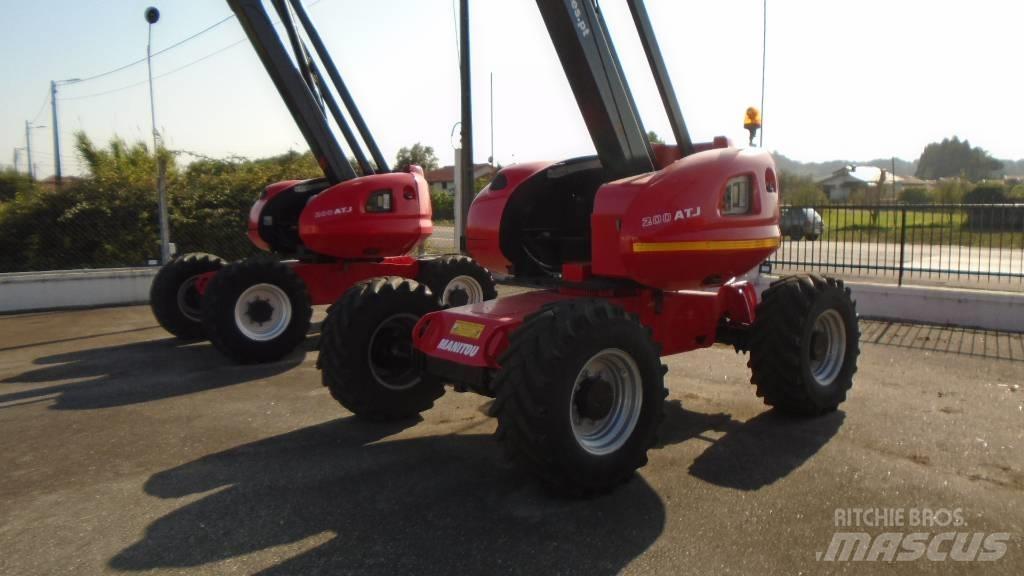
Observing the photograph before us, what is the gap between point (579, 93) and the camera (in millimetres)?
5102

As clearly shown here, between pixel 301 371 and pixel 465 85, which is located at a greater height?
pixel 465 85

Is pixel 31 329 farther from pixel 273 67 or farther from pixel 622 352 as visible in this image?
pixel 622 352

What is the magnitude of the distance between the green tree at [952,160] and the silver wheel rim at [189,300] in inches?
4168

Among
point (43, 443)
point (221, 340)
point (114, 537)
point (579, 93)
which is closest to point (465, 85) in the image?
point (221, 340)

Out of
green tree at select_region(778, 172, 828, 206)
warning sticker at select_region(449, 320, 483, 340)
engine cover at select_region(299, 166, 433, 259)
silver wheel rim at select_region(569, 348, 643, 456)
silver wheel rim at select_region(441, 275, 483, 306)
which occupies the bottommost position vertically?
silver wheel rim at select_region(569, 348, 643, 456)

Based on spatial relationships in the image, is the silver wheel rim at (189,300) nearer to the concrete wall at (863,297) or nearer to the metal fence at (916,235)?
the concrete wall at (863,297)

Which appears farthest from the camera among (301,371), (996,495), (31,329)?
(31,329)

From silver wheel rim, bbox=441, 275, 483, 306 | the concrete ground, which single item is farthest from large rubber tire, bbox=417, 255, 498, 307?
the concrete ground

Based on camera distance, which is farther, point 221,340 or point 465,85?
point 465,85

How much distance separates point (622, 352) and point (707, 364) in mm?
3488

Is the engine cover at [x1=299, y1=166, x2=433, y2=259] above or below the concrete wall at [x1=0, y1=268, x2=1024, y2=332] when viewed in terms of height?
above

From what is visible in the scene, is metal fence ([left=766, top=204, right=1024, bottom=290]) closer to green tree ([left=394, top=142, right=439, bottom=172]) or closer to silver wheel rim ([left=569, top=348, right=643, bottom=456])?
silver wheel rim ([left=569, top=348, right=643, bottom=456])

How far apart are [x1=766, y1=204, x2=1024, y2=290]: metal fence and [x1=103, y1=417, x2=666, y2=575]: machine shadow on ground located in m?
7.70
